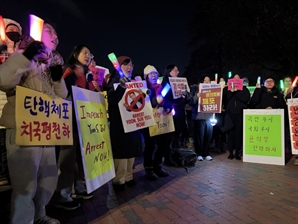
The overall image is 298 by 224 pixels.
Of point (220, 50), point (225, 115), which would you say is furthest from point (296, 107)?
point (220, 50)

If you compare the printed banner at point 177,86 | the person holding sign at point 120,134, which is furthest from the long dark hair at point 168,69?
the person holding sign at point 120,134

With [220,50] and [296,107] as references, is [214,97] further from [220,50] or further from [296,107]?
[220,50]

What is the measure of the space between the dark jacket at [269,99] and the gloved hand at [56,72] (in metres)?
5.60

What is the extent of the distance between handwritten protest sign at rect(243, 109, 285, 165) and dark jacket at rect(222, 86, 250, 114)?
0.23 m

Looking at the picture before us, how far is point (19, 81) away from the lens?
7.63ft

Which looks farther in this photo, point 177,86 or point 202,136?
point 202,136

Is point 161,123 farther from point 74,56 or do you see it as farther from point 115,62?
point 74,56

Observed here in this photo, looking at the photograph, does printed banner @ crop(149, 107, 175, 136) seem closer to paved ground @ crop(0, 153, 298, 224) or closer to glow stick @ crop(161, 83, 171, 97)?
glow stick @ crop(161, 83, 171, 97)

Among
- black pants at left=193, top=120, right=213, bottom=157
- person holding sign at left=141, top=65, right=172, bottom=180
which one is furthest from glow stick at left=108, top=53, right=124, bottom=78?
black pants at left=193, top=120, right=213, bottom=157

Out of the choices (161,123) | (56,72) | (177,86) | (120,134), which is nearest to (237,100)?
(177,86)

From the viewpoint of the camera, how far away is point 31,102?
2402 mm

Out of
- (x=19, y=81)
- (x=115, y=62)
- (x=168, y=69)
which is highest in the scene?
(x=168, y=69)

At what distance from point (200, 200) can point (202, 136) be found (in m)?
3.00

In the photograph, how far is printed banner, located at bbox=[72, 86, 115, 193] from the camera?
114 inches
